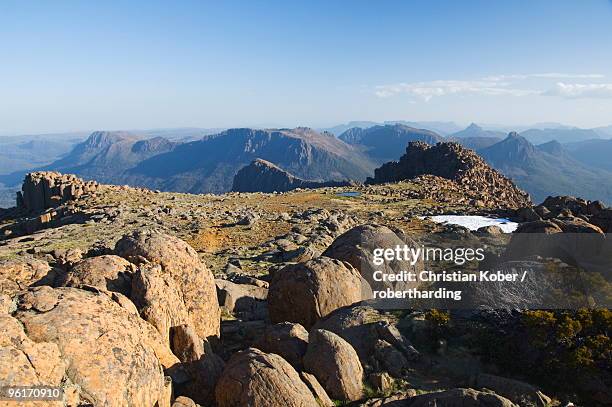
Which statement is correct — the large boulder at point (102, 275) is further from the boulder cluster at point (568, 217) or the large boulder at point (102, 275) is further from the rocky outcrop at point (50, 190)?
the rocky outcrop at point (50, 190)

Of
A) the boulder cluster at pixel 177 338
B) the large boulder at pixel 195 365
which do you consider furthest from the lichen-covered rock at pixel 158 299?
the large boulder at pixel 195 365

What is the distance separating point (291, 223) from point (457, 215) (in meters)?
30.2

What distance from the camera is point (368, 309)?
24.6 metres

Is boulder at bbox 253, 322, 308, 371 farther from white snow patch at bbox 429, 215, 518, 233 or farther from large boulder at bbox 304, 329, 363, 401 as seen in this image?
white snow patch at bbox 429, 215, 518, 233

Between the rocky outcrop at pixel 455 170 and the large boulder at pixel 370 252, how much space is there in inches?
3254

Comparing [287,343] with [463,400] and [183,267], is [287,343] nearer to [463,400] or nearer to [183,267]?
[183,267]

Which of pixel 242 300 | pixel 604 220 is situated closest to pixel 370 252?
pixel 242 300

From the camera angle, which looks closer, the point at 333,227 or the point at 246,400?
the point at 246,400

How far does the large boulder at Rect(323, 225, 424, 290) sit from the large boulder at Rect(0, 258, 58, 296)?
17772 millimetres

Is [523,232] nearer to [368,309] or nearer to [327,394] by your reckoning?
[368,309]

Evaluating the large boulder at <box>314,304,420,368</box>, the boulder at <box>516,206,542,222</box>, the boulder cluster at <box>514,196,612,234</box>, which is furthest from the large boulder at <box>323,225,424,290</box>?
the boulder at <box>516,206,542,222</box>

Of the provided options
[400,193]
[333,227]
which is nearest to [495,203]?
[400,193]

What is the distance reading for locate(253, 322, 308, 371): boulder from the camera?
18578 mm

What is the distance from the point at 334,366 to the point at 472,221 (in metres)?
54.0
